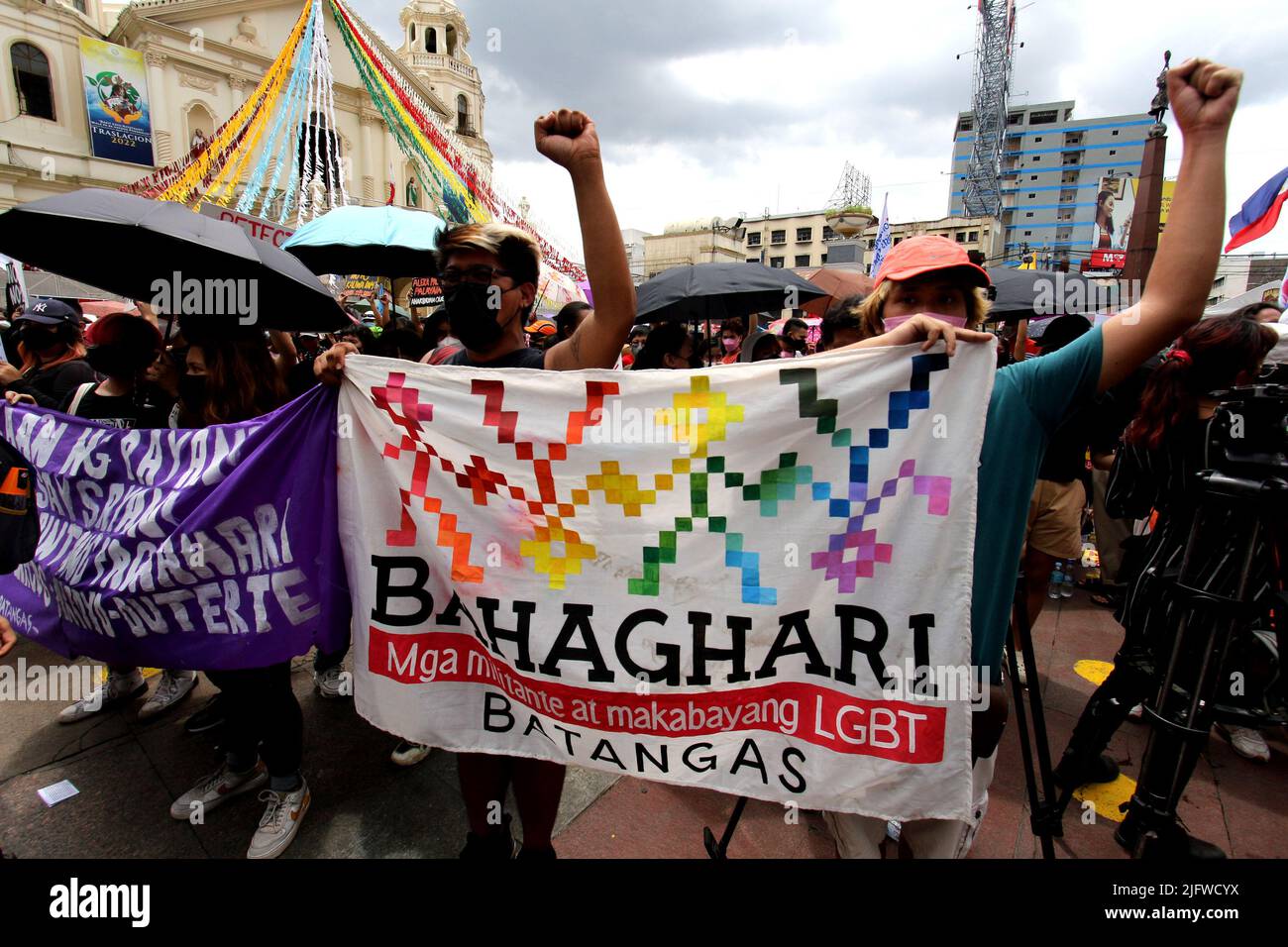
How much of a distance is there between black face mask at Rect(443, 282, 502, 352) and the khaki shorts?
299 cm

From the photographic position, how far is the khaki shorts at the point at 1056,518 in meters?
3.40

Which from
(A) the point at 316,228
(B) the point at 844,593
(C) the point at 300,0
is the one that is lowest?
(B) the point at 844,593

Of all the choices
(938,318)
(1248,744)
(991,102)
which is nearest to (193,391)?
(938,318)

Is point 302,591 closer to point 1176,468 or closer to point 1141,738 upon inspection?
point 1176,468

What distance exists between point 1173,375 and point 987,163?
85532 mm

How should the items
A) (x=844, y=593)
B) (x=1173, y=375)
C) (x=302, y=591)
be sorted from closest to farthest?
(x=844, y=593) < (x=302, y=591) < (x=1173, y=375)

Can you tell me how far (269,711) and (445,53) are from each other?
59.5m

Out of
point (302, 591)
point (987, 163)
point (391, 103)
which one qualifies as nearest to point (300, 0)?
point (391, 103)

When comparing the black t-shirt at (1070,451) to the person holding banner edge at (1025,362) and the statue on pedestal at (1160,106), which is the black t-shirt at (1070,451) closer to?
the person holding banner edge at (1025,362)

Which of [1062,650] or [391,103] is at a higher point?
[391,103]

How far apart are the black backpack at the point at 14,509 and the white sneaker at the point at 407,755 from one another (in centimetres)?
161

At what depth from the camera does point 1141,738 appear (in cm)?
313

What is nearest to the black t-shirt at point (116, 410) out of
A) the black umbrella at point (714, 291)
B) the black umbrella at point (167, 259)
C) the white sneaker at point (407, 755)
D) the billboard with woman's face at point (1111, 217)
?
the black umbrella at point (167, 259)

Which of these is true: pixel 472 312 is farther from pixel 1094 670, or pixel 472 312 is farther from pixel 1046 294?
pixel 1046 294
